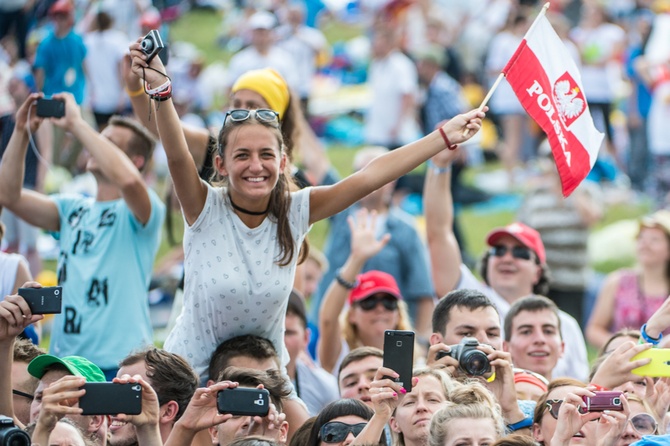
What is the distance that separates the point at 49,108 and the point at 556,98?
2.54 m

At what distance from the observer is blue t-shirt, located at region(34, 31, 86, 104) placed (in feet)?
35.6

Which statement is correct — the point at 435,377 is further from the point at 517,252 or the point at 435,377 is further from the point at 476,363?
the point at 517,252

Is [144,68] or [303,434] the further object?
[303,434]

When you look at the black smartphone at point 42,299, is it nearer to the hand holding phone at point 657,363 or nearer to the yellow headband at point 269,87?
the yellow headband at point 269,87

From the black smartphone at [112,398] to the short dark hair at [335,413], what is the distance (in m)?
1.00

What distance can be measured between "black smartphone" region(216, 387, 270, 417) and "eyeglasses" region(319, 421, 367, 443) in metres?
0.59

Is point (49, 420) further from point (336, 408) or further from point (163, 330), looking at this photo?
point (163, 330)

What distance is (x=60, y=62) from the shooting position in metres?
11.2

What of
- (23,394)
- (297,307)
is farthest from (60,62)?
(23,394)

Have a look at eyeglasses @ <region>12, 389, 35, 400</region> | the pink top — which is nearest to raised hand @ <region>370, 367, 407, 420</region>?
eyeglasses @ <region>12, 389, 35, 400</region>

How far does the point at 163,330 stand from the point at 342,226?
238 centimetres

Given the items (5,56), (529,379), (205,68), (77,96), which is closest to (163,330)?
(77,96)

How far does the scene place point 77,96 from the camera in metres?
10.3

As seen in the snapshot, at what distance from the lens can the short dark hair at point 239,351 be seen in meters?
5.63
